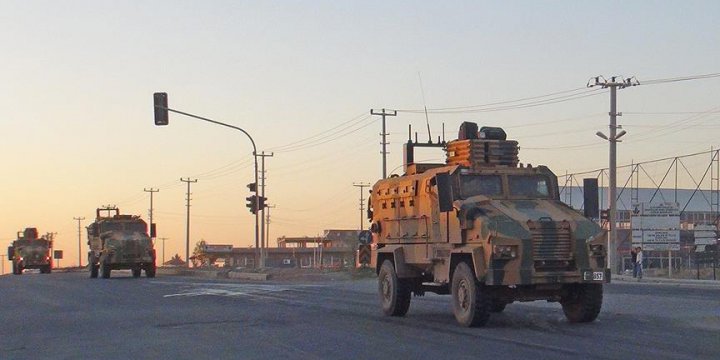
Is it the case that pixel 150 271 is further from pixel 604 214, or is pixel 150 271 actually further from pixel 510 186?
pixel 510 186

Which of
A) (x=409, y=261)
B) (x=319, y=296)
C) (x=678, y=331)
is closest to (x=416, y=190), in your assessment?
(x=409, y=261)

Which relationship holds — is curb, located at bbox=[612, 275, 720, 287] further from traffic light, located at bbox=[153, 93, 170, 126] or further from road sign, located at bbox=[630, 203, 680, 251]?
traffic light, located at bbox=[153, 93, 170, 126]

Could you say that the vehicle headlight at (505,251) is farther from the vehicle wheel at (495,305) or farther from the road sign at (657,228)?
the road sign at (657,228)

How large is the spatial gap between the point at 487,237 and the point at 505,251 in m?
0.39

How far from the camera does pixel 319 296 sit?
2916 centimetres

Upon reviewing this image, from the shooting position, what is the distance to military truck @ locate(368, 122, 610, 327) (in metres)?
17.2

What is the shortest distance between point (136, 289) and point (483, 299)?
20771 millimetres

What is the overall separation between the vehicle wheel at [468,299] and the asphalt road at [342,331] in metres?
0.24

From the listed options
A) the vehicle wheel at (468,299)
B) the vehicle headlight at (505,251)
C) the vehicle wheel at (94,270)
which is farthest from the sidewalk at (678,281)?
the vehicle wheel at (94,270)

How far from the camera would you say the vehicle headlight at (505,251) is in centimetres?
1694

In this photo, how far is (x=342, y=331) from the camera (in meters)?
17.2

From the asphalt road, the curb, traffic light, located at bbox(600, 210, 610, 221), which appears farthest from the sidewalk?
the asphalt road

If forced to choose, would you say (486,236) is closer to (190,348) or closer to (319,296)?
(190,348)

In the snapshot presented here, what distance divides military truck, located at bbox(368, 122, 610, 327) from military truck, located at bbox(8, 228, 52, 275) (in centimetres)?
5692
